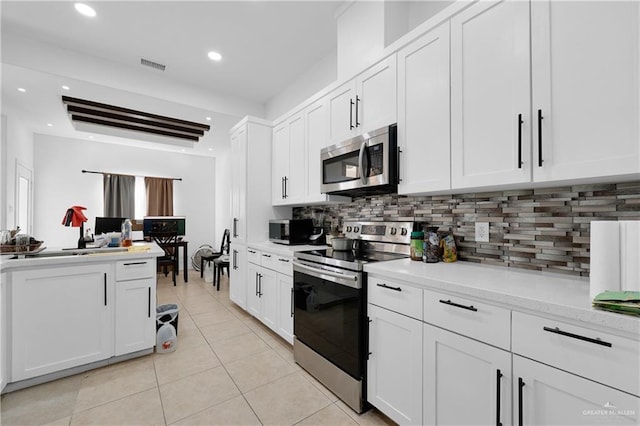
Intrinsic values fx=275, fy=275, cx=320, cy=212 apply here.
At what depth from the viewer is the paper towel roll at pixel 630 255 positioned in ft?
3.01

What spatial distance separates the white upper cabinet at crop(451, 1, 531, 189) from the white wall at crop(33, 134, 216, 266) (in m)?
6.35

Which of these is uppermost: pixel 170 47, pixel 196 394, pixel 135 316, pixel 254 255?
pixel 170 47

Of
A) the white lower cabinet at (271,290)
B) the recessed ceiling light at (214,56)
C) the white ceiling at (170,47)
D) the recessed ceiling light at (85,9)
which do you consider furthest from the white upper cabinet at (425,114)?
the recessed ceiling light at (85,9)

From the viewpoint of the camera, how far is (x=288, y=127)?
3.08m

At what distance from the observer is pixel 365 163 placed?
202cm

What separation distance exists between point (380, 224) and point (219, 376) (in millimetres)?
1726

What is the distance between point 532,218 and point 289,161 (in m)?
2.25

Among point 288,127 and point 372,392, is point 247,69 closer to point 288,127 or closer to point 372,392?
point 288,127

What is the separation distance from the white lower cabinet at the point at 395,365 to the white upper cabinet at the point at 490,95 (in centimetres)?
84

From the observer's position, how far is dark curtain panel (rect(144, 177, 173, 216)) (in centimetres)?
611

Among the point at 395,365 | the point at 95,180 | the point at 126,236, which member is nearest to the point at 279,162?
the point at 126,236

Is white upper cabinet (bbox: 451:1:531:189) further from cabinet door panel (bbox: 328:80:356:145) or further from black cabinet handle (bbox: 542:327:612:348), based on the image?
cabinet door panel (bbox: 328:80:356:145)

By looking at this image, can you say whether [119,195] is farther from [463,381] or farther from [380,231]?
[463,381]

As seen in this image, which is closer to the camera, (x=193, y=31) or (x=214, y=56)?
(x=193, y=31)
